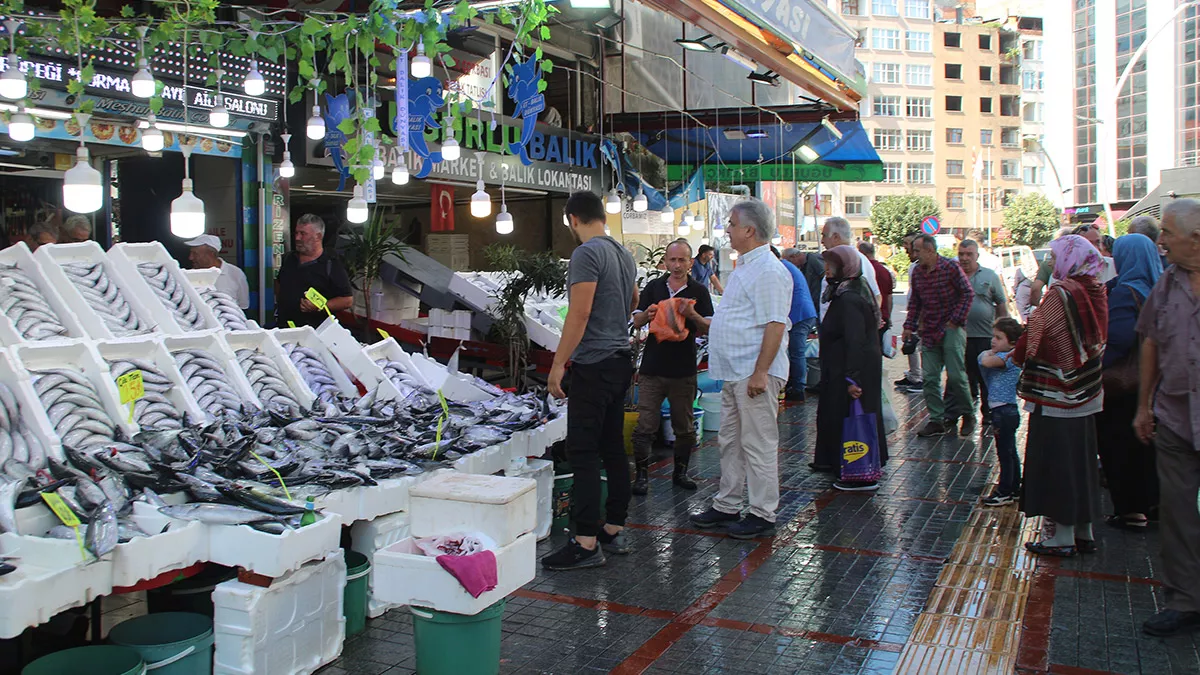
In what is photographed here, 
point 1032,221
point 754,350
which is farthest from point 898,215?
point 754,350

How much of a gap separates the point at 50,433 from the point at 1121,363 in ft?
20.5

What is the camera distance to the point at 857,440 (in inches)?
287

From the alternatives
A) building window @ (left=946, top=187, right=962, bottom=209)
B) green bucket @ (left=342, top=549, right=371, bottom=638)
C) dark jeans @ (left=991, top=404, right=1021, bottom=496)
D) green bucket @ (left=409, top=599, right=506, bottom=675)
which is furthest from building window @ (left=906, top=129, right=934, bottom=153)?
green bucket @ (left=409, top=599, right=506, bottom=675)

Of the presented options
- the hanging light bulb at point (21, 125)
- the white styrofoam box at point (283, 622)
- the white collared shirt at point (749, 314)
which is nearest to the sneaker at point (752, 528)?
the white collared shirt at point (749, 314)

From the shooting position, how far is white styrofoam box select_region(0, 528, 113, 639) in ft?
10.3

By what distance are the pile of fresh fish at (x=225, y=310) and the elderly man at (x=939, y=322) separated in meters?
6.75

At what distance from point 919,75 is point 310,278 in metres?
84.4

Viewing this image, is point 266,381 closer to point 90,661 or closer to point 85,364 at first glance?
point 85,364

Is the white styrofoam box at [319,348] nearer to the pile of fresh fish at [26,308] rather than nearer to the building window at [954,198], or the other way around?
the pile of fresh fish at [26,308]

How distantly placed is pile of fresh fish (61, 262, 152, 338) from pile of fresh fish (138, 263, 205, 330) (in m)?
0.21

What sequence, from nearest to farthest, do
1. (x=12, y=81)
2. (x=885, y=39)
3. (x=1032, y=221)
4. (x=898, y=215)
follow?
(x=12, y=81) → (x=1032, y=221) → (x=898, y=215) → (x=885, y=39)

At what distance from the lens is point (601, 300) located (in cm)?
555

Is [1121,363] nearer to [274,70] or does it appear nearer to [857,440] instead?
[857,440]

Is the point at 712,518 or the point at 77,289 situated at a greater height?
the point at 77,289
